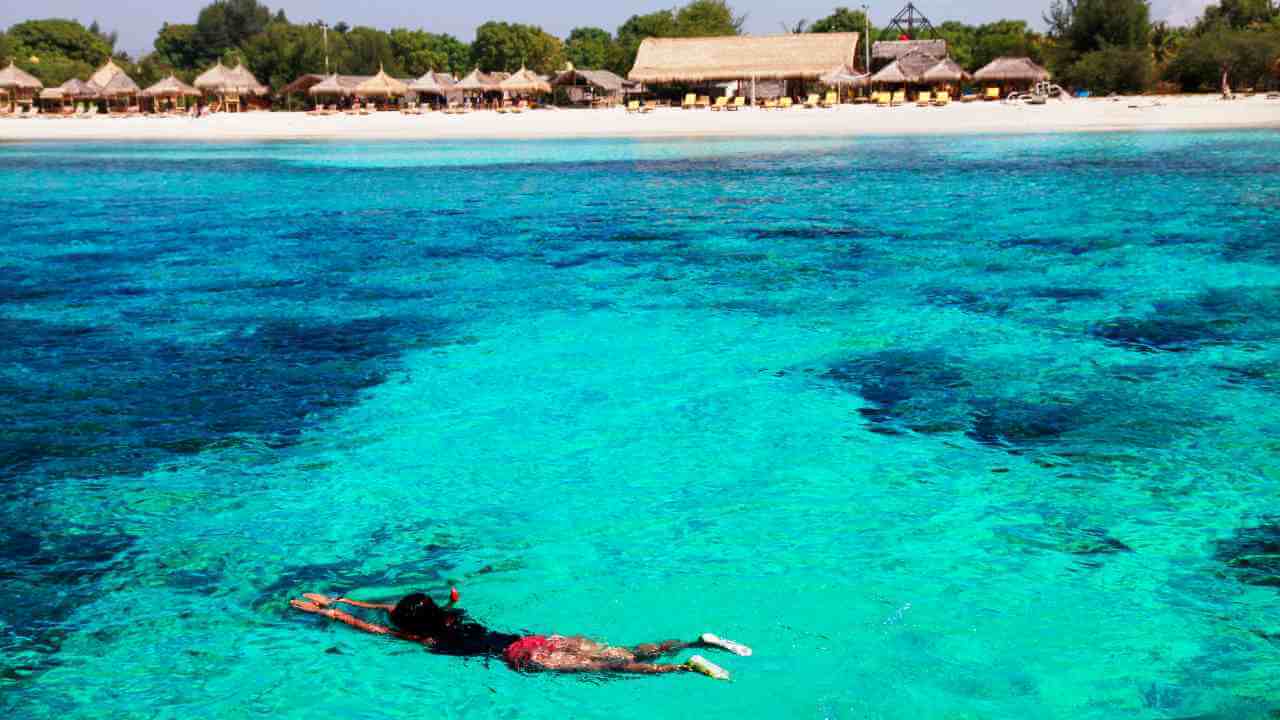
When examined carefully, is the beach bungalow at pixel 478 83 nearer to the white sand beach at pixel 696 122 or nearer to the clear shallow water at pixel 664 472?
the white sand beach at pixel 696 122

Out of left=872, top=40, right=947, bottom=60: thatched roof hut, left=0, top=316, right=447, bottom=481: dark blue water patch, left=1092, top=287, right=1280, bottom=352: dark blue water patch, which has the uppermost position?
left=872, top=40, right=947, bottom=60: thatched roof hut

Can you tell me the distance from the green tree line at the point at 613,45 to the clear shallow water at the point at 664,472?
2649 cm

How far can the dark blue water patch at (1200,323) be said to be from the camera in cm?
749

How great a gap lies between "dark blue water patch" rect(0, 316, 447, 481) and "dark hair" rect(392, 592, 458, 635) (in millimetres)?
2269

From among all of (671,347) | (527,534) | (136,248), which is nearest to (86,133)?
(136,248)

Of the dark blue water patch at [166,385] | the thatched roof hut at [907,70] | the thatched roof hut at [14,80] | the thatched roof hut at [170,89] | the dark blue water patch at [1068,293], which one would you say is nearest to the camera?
the dark blue water patch at [166,385]

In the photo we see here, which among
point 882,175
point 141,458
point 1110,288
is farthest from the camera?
point 882,175

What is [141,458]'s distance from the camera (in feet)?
17.7

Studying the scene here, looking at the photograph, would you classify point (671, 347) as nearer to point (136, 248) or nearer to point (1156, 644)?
point (1156, 644)

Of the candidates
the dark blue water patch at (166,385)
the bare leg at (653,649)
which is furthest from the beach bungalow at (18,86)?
the bare leg at (653,649)

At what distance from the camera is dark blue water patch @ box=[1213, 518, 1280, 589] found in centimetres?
396

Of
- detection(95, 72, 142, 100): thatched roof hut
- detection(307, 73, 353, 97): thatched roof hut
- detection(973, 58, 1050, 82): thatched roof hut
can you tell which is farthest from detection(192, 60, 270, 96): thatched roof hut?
detection(973, 58, 1050, 82): thatched roof hut

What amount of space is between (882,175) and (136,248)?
1291cm

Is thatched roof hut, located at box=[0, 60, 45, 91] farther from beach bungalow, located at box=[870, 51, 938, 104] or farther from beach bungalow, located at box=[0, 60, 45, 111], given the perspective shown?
beach bungalow, located at box=[870, 51, 938, 104]
